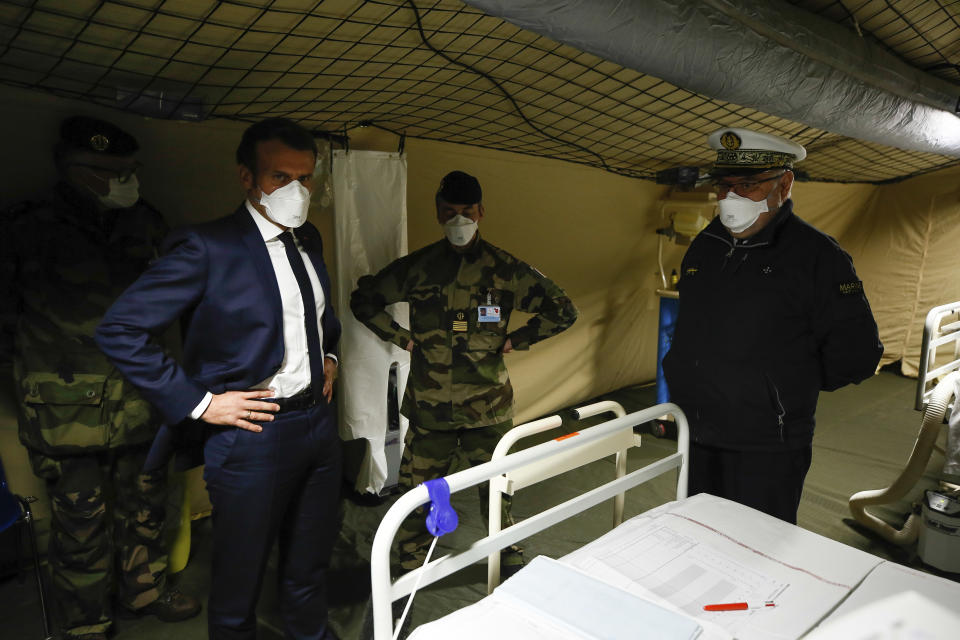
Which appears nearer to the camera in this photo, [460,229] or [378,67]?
[378,67]

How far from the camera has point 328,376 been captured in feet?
5.31

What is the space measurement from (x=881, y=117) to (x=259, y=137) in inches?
95.3

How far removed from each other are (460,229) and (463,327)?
1.08 ft

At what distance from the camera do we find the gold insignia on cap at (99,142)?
5.24 feet

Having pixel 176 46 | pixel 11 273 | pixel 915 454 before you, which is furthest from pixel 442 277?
pixel 915 454

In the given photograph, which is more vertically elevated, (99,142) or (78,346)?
(99,142)

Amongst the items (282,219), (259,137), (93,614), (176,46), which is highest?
(176,46)

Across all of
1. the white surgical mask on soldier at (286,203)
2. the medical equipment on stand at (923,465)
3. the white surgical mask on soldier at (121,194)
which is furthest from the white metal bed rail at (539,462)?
the medical equipment on stand at (923,465)

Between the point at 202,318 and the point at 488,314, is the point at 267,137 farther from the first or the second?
the point at 488,314

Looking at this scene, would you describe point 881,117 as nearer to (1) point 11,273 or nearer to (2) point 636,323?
(2) point 636,323

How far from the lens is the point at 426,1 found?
1392mm

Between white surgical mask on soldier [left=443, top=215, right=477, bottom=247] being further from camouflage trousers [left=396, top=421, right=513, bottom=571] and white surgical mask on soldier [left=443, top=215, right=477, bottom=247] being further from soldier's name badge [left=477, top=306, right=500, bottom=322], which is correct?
camouflage trousers [left=396, top=421, right=513, bottom=571]

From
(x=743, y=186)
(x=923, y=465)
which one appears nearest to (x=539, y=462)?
(x=743, y=186)

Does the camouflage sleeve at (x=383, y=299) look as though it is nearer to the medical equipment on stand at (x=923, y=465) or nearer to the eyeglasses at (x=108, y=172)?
the eyeglasses at (x=108, y=172)
